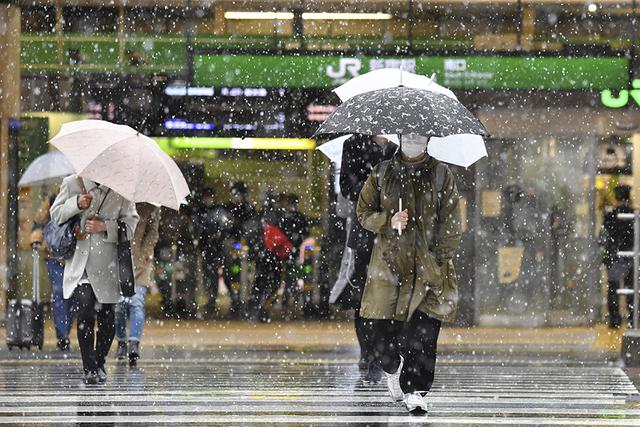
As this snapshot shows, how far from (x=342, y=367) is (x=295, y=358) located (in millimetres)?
1151

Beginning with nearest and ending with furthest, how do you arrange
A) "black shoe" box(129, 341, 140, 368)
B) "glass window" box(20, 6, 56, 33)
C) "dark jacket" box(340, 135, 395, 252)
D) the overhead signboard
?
1. "dark jacket" box(340, 135, 395, 252)
2. "black shoe" box(129, 341, 140, 368)
3. "glass window" box(20, 6, 56, 33)
4. the overhead signboard

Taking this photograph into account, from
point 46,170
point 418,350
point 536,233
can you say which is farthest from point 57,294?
point 418,350

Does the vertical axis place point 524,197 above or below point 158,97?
below

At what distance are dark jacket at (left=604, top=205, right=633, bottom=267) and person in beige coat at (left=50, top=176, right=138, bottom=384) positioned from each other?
8.17 meters

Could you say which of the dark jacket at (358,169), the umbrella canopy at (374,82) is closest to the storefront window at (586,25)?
the umbrella canopy at (374,82)

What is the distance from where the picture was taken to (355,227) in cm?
1034

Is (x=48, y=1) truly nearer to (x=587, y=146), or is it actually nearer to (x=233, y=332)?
(x=233, y=332)

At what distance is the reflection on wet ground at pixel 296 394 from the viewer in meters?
8.83

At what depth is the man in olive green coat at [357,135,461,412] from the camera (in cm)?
884

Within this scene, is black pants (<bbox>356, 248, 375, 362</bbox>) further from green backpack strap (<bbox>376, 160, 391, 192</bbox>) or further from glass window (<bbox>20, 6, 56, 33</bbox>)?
glass window (<bbox>20, 6, 56, 33</bbox>)

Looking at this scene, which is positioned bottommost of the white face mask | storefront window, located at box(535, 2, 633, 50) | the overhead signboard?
the white face mask

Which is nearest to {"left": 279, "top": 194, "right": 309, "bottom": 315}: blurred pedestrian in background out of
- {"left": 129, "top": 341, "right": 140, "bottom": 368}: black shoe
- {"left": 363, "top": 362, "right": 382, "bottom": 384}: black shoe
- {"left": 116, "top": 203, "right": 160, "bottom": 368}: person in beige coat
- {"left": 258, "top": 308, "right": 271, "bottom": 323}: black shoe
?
{"left": 258, "top": 308, "right": 271, "bottom": 323}: black shoe

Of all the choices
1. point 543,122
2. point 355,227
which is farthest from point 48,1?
point 355,227

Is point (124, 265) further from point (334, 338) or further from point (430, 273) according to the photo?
point (334, 338)
